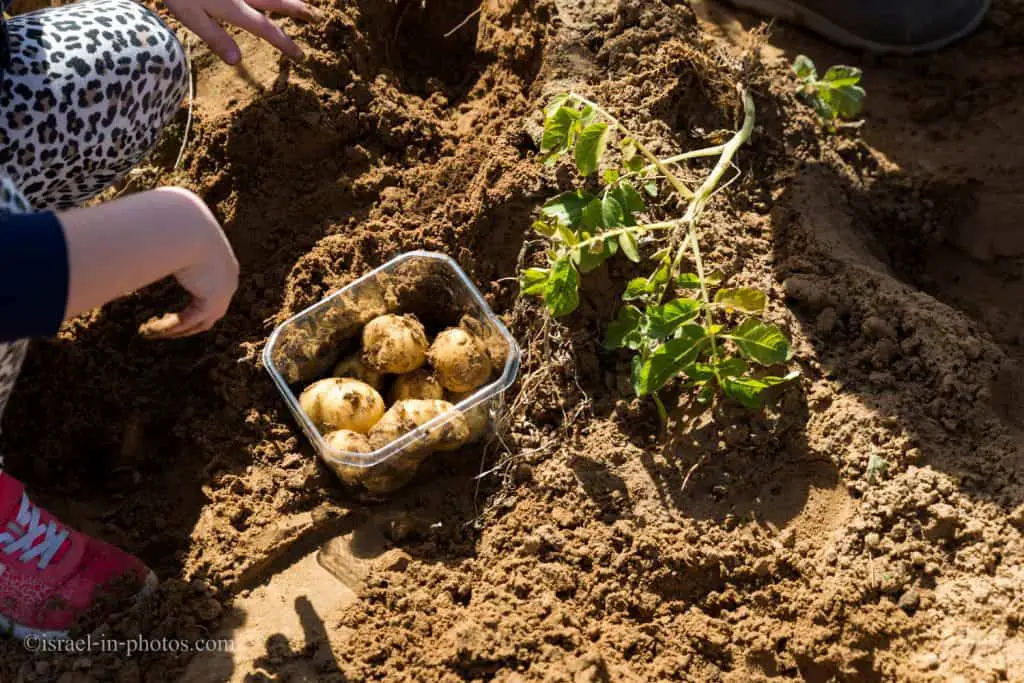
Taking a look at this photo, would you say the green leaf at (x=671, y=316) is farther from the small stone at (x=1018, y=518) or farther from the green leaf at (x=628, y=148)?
the small stone at (x=1018, y=518)

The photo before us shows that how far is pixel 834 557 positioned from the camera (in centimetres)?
199

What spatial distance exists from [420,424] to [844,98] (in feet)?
4.74

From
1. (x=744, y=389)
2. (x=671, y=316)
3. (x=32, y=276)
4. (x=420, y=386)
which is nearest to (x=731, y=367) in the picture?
(x=744, y=389)

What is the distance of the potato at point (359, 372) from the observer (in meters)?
2.30

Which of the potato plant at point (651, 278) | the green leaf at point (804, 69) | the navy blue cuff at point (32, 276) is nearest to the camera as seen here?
the navy blue cuff at point (32, 276)

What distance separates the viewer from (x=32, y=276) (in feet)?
4.47

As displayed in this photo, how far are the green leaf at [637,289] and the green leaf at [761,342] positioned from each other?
0.68 feet

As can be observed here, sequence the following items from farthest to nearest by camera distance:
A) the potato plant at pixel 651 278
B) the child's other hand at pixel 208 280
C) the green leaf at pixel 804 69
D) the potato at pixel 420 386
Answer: the green leaf at pixel 804 69
the potato at pixel 420 386
the potato plant at pixel 651 278
the child's other hand at pixel 208 280

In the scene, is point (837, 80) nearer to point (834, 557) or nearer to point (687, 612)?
point (834, 557)

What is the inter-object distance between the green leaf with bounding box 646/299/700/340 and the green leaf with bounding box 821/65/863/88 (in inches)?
38.8

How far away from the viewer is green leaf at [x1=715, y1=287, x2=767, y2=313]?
6.69 feet

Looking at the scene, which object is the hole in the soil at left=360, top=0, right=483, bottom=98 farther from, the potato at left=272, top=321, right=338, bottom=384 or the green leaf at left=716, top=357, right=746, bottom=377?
the green leaf at left=716, top=357, right=746, bottom=377

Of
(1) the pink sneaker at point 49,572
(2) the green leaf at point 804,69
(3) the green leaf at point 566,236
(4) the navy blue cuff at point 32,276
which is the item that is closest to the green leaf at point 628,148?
(3) the green leaf at point 566,236

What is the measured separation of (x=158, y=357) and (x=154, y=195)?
0.97 m
